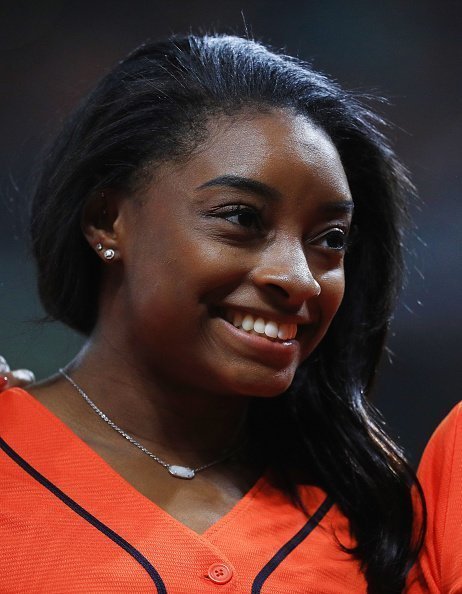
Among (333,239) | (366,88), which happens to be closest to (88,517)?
(333,239)

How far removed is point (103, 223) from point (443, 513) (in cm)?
62

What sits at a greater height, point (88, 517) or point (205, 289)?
point (205, 289)

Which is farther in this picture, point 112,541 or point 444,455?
point 444,455

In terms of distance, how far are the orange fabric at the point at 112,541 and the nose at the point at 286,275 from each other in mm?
313

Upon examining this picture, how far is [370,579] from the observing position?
4.60 feet

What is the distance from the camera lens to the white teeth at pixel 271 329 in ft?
4.52

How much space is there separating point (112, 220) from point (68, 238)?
82 mm

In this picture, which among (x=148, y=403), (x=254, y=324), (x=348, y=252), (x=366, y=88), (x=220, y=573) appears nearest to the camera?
(x=220, y=573)

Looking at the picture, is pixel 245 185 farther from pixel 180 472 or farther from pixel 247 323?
pixel 180 472

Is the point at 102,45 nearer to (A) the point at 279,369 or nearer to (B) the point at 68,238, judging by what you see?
(B) the point at 68,238

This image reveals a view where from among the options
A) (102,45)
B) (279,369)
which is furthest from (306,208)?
(102,45)

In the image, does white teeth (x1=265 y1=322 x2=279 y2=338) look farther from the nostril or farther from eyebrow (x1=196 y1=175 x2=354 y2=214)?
eyebrow (x1=196 y1=175 x2=354 y2=214)

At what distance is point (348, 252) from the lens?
1672mm

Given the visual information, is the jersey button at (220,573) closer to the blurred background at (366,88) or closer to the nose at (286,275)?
the nose at (286,275)
